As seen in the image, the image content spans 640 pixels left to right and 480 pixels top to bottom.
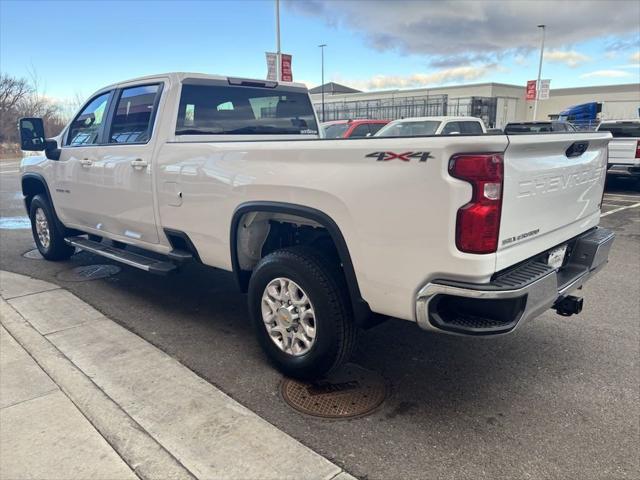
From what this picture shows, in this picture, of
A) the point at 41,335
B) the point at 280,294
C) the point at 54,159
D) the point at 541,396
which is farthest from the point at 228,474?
the point at 54,159

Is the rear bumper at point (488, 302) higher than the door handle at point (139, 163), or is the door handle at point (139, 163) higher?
the door handle at point (139, 163)

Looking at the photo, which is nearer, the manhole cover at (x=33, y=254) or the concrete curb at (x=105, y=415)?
the concrete curb at (x=105, y=415)

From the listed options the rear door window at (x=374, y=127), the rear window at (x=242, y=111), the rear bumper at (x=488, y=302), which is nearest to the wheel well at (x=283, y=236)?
the rear bumper at (x=488, y=302)

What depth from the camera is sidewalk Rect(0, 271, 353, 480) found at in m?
2.51

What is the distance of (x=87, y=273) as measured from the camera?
5.93 meters

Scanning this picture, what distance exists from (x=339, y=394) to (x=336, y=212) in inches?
47.7

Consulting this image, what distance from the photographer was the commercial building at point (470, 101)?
3685cm

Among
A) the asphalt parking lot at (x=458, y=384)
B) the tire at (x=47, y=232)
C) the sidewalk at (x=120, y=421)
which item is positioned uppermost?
the tire at (x=47, y=232)

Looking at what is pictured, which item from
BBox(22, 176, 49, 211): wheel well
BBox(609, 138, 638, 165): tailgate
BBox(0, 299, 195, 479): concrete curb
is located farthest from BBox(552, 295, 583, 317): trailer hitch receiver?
BBox(609, 138, 638, 165): tailgate

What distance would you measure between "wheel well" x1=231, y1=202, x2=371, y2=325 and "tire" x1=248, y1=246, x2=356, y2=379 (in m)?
0.11

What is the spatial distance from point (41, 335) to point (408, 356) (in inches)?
114

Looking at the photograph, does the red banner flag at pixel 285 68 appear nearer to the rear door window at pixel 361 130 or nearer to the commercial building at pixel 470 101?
the rear door window at pixel 361 130

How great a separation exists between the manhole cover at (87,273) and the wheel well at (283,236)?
110 inches

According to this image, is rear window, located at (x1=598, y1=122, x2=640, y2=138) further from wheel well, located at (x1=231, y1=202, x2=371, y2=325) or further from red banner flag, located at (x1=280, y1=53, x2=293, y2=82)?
wheel well, located at (x1=231, y1=202, x2=371, y2=325)
